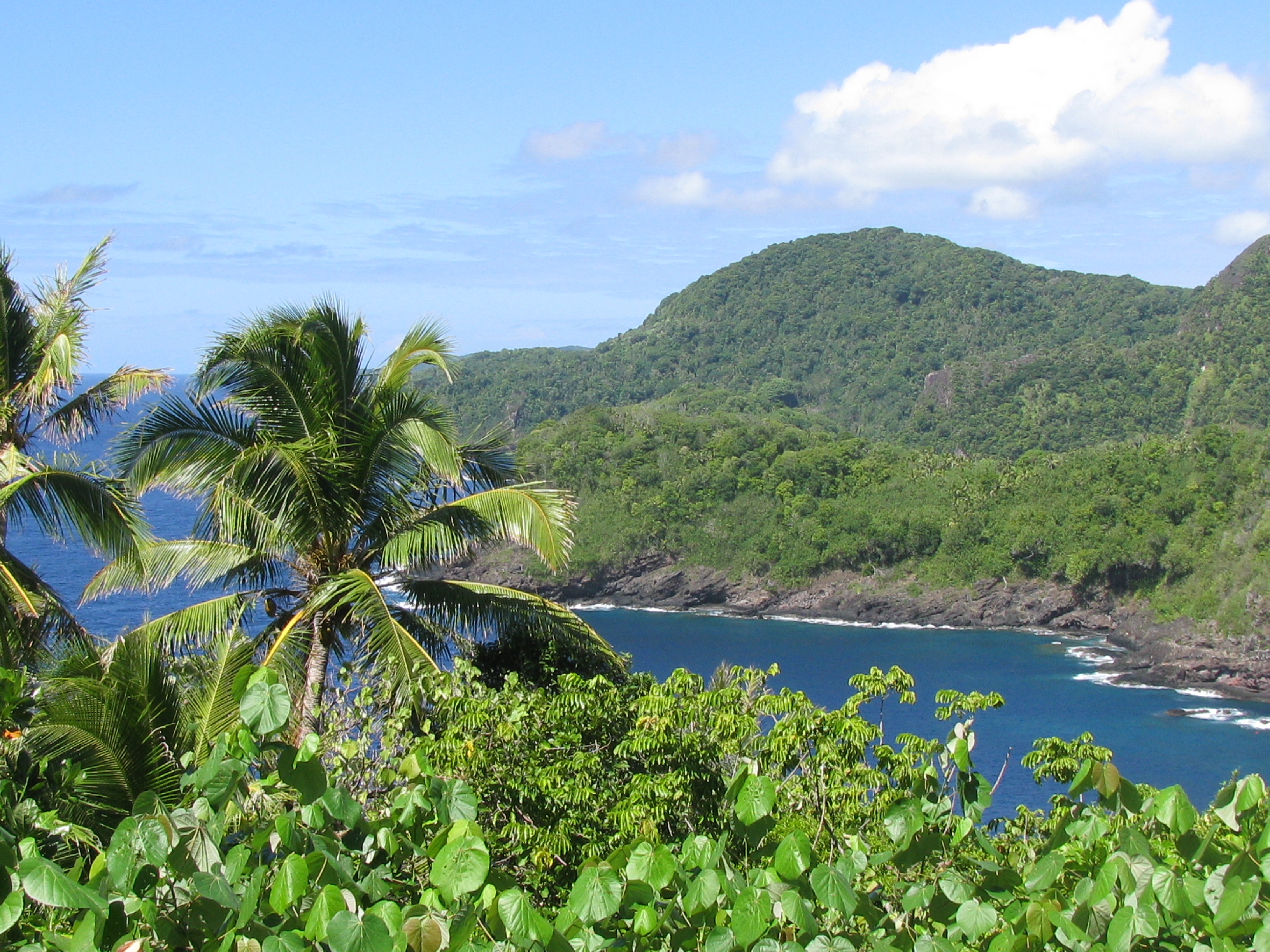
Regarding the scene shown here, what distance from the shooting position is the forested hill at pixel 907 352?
94250 mm

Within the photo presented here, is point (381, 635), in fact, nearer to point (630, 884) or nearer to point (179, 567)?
point (179, 567)

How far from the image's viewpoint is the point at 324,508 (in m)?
8.15

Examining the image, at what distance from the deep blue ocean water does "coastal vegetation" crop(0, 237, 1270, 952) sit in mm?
20149

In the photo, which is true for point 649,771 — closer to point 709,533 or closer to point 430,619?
point 430,619

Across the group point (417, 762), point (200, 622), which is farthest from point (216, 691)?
point (417, 762)

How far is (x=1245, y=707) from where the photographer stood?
42531 millimetres

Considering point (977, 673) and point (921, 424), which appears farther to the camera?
point (921, 424)

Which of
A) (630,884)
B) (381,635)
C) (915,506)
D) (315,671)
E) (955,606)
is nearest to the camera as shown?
(630,884)

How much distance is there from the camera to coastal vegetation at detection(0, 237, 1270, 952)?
281 centimetres

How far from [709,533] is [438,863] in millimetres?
63527

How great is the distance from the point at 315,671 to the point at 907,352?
119 m

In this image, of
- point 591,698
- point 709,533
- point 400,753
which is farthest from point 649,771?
point 709,533

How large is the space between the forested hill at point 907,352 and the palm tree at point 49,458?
85.6 m

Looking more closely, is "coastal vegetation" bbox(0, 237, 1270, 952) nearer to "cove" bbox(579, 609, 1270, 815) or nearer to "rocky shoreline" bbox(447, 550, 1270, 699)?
"cove" bbox(579, 609, 1270, 815)
